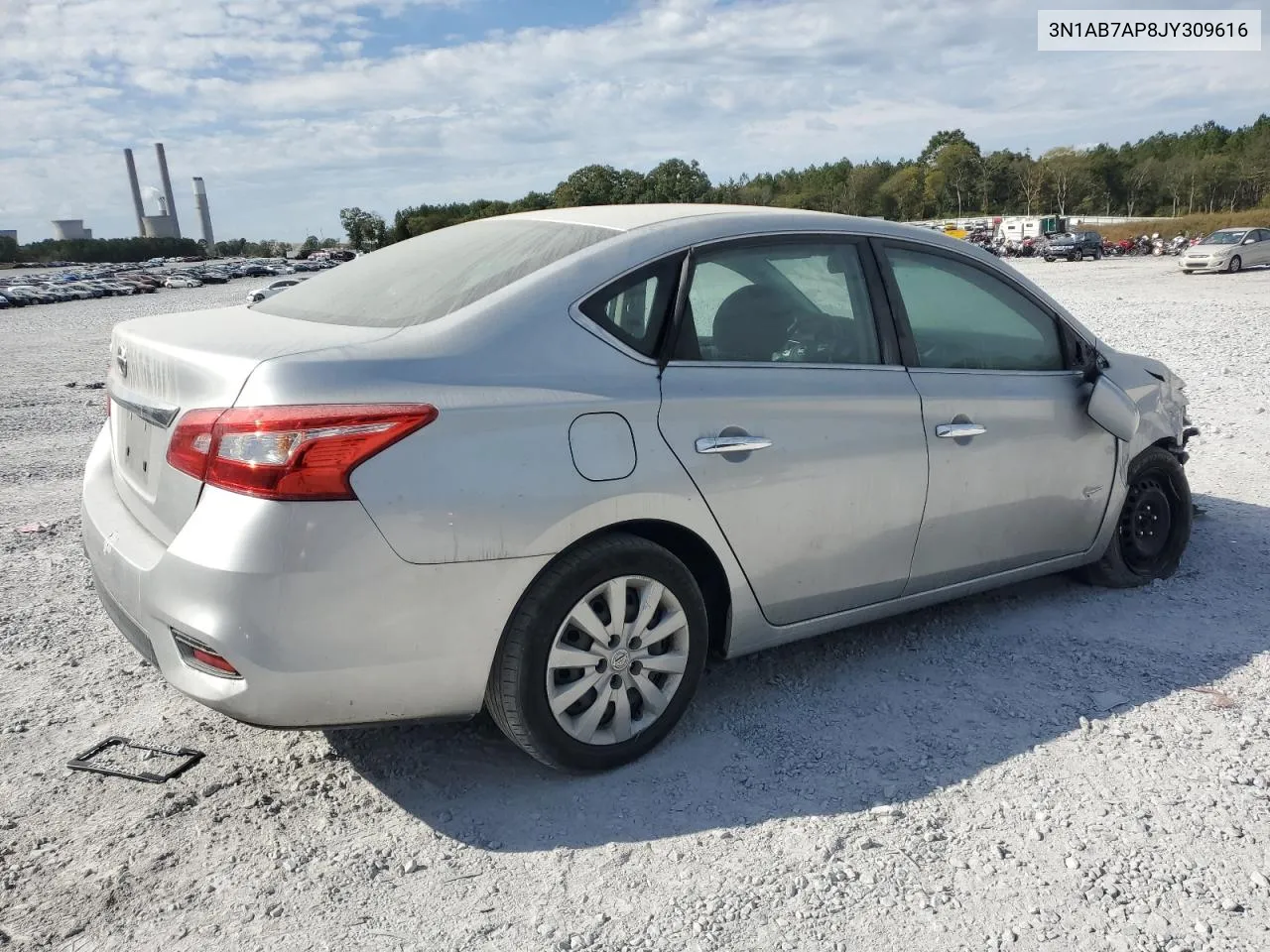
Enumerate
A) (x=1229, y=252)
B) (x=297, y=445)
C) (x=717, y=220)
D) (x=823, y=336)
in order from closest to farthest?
(x=297, y=445)
(x=717, y=220)
(x=823, y=336)
(x=1229, y=252)

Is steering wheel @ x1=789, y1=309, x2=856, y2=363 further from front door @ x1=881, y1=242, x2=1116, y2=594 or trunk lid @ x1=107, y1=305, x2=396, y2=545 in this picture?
trunk lid @ x1=107, y1=305, x2=396, y2=545

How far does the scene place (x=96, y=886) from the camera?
2.61 metres

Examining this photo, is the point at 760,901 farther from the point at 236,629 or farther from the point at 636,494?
the point at 236,629

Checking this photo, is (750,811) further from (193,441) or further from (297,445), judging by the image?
(193,441)

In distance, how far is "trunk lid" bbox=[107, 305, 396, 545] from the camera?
2.69m

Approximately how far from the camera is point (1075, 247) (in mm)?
49125

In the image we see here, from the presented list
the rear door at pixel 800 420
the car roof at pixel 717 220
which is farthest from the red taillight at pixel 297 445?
the car roof at pixel 717 220

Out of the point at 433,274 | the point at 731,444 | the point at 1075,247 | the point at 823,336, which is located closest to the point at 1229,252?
the point at 1075,247

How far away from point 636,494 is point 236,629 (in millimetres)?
1110

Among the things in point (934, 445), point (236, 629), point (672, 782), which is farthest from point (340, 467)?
point (934, 445)

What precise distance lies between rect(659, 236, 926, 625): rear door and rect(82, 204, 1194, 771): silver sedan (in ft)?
0.03

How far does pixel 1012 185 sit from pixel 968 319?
125312 millimetres

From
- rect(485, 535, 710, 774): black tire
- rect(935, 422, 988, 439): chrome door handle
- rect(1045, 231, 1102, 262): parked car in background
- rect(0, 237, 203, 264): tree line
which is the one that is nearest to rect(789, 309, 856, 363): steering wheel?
rect(935, 422, 988, 439): chrome door handle

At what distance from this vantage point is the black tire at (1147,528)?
4.56 metres
